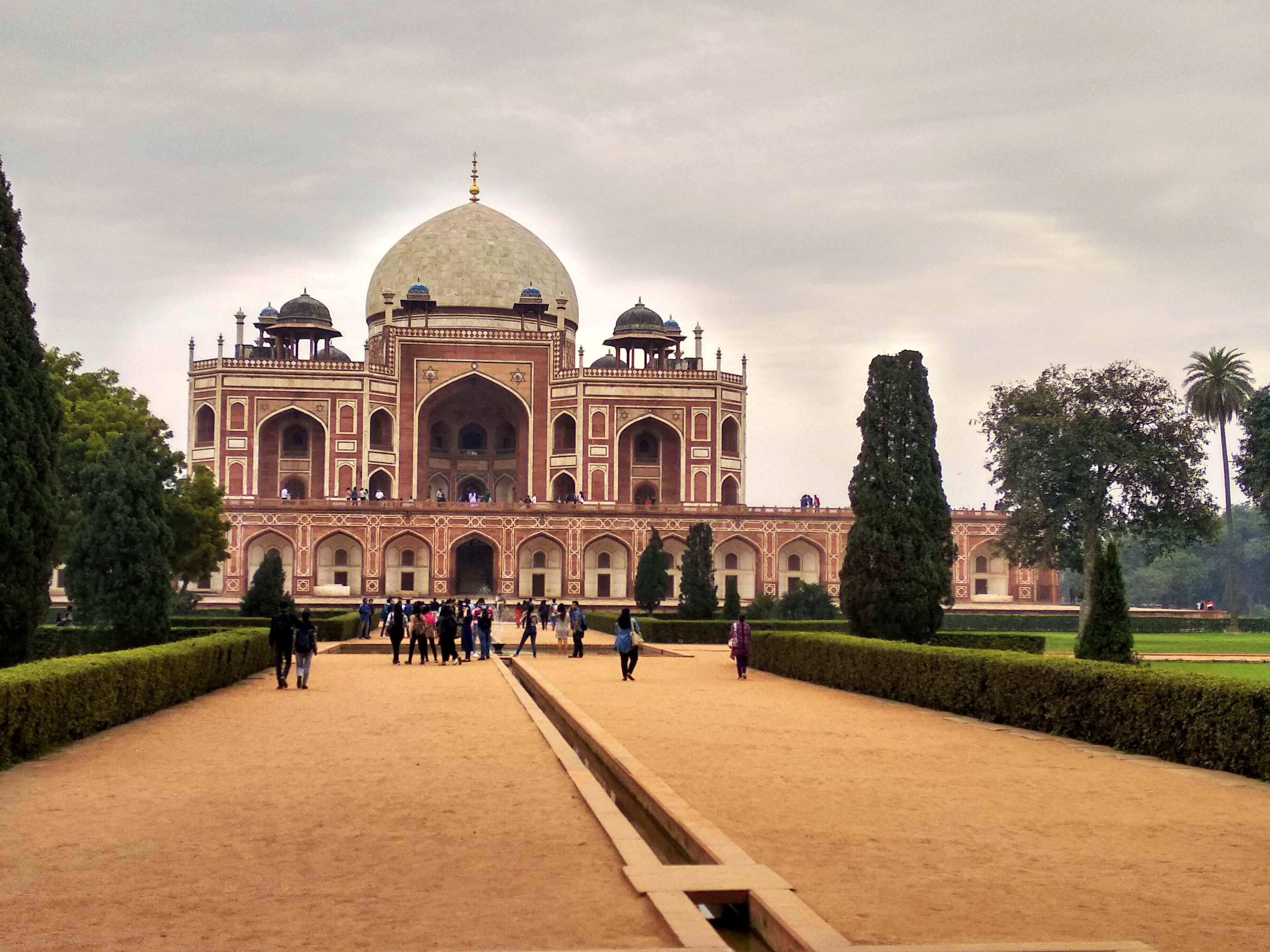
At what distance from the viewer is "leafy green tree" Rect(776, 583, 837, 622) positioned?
39469 millimetres

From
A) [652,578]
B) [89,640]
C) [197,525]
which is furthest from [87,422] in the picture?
[652,578]

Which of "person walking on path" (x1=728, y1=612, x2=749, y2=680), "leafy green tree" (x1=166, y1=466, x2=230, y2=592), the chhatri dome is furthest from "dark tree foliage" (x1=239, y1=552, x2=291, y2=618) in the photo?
the chhatri dome

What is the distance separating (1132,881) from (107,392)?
3028 centimetres

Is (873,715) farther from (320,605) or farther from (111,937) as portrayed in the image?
(320,605)

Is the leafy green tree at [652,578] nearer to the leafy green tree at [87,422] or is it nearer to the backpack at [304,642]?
the leafy green tree at [87,422]

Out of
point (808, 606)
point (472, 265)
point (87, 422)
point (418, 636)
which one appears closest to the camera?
point (418, 636)

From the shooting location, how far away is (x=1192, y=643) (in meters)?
30.7

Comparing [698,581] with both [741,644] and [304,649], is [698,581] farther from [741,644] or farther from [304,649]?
[304,649]

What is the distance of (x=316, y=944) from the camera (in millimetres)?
4531

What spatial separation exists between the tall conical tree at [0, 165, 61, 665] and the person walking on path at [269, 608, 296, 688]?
8.70ft

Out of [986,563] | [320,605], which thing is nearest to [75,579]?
[320,605]

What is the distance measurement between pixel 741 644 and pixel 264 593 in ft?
50.4

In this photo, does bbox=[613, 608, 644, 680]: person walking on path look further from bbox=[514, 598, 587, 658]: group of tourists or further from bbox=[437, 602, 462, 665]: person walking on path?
bbox=[514, 598, 587, 658]: group of tourists

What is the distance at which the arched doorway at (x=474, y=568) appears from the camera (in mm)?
51719
